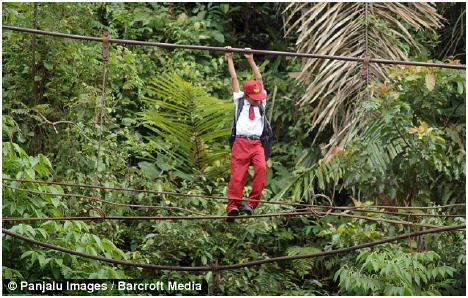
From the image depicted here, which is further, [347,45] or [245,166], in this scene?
[347,45]

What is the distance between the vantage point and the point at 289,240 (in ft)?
30.3

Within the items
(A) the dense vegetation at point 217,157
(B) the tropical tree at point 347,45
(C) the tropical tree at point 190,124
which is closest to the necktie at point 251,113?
(A) the dense vegetation at point 217,157

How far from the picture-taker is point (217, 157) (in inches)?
351

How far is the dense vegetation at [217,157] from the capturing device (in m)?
8.24

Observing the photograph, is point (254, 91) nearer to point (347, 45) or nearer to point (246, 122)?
point (246, 122)

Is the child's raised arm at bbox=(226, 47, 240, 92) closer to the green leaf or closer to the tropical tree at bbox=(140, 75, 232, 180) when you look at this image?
the tropical tree at bbox=(140, 75, 232, 180)

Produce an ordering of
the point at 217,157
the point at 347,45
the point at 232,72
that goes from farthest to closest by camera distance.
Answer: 1. the point at 347,45
2. the point at 217,157
3. the point at 232,72

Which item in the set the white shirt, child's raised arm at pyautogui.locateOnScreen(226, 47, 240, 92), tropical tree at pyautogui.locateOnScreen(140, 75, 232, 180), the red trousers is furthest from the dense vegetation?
child's raised arm at pyautogui.locateOnScreen(226, 47, 240, 92)

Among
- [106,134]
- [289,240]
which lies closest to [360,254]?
[289,240]

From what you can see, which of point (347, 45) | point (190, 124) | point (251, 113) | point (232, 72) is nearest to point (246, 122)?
point (251, 113)

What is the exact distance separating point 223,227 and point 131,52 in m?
1.61

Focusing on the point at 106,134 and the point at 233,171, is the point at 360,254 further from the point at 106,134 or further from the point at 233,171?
the point at 106,134

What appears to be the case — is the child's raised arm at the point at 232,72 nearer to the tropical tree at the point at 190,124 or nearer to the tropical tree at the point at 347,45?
the tropical tree at the point at 190,124

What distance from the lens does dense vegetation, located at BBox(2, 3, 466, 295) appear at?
27.0ft
